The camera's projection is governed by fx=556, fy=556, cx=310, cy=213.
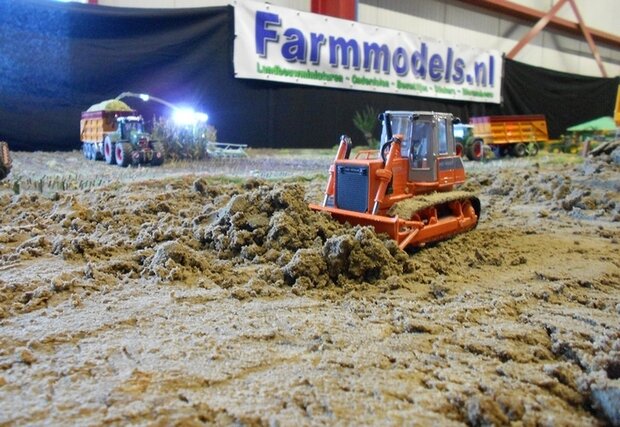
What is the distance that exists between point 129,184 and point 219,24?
334cm

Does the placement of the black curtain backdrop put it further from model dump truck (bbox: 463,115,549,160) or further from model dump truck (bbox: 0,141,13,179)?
model dump truck (bbox: 463,115,549,160)

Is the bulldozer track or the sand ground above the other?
the bulldozer track

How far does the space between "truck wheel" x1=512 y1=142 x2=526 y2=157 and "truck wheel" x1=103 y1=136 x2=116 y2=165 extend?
7795 mm

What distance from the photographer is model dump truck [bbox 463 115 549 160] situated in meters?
10.1

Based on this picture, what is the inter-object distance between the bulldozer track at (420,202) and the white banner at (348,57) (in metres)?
4.48

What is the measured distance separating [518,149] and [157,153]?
750 cm

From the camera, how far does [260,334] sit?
229 cm

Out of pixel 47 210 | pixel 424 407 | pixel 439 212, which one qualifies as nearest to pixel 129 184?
pixel 47 210

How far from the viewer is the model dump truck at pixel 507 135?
10.1m

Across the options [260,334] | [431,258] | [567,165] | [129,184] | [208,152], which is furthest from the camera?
[567,165]

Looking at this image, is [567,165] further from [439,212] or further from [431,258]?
[431,258]

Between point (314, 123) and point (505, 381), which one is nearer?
point (505, 381)

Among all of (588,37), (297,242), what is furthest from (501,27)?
(297,242)

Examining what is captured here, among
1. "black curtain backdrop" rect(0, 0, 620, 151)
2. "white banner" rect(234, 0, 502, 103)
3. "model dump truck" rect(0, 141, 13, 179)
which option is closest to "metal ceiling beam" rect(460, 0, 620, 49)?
"white banner" rect(234, 0, 502, 103)
